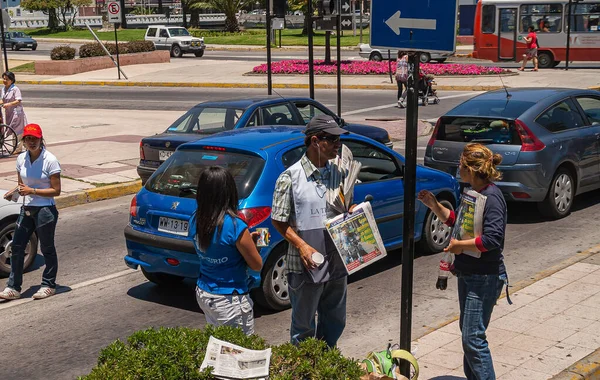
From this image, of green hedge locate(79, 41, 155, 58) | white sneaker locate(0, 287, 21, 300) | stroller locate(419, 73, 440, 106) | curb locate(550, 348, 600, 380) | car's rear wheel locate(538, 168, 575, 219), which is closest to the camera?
curb locate(550, 348, 600, 380)

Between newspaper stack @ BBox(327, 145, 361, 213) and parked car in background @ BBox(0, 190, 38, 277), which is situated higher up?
newspaper stack @ BBox(327, 145, 361, 213)

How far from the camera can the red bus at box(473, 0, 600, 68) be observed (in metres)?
36.1

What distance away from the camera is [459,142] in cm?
1165

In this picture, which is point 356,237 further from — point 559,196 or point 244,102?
point 244,102

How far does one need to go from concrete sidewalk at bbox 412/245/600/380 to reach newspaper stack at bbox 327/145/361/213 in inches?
59.5

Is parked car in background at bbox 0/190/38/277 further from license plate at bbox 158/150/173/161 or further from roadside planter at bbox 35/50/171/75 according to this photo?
roadside planter at bbox 35/50/171/75

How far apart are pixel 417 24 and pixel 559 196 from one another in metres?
7.00

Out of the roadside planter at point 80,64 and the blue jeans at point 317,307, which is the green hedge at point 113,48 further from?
the blue jeans at point 317,307

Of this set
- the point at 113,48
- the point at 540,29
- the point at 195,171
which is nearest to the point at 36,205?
the point at 195,171

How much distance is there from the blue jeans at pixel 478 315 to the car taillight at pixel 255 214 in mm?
2684

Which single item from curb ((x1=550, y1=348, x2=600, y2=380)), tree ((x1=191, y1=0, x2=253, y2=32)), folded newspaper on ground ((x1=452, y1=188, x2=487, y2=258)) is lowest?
curb ((x1=550, y1=348, x2=600, y2=380))

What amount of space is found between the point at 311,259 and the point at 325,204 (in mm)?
379

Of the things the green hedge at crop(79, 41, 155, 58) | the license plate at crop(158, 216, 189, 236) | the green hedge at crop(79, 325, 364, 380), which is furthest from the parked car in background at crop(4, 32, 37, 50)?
the green hedge at crop(79, 325, 364, 380)

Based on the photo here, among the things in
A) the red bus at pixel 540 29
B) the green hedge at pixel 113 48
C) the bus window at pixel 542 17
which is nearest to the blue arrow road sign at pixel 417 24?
the red bus at pixel 540 29
